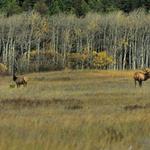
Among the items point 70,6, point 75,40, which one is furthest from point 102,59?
point 70,6

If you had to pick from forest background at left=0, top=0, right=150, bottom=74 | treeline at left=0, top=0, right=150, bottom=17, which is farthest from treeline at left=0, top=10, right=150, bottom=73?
treeline at left=0, top=0, right=150, bottom=17

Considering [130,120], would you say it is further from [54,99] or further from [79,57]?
[79,57]

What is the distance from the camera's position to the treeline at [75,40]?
376 feet

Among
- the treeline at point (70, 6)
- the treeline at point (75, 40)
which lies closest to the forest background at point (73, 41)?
the treeline at point (75, 40)

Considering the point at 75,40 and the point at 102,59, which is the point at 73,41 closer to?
the point at 75,40

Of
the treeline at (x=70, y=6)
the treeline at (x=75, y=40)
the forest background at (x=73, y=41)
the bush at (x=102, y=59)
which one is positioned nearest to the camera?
the bush at (x=102, y=59)

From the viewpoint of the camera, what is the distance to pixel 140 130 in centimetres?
1681

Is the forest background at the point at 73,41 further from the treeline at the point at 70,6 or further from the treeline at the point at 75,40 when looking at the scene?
the treeline at the point at 70,6

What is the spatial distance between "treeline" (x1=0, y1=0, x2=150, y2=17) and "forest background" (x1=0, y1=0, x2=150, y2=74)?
1589 cm

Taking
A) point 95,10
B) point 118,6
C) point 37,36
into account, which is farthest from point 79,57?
point 118,6

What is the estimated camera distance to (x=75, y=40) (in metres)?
123

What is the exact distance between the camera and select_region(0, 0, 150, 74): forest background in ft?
375

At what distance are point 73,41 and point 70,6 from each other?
32.1 m

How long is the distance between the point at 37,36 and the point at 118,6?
42650mm
